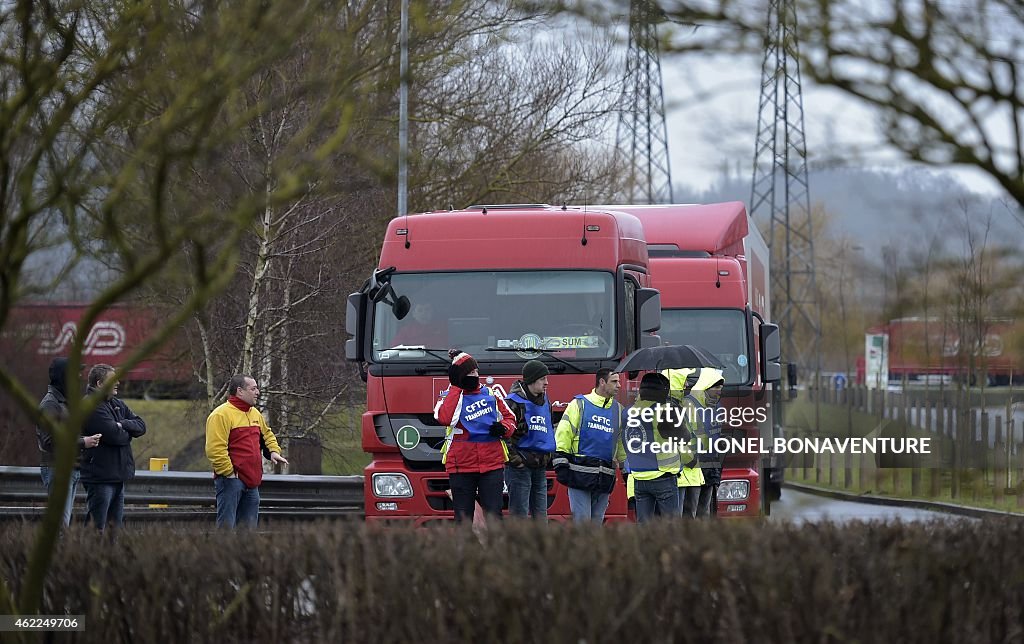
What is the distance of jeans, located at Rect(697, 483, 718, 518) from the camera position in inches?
509

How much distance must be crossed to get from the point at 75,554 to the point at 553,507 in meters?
6.74

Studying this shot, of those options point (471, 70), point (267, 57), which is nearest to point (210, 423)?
point (267, 57)

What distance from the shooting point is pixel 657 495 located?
1134 cm

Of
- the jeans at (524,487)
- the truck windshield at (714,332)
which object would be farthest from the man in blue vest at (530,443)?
the truck windshield at (714,332)

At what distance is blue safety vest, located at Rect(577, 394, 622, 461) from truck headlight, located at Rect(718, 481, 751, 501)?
2.46 meters

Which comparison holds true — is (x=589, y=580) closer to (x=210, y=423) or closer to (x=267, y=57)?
(x=267, y=57)

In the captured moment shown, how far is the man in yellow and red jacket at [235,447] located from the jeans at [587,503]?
8.56 feet

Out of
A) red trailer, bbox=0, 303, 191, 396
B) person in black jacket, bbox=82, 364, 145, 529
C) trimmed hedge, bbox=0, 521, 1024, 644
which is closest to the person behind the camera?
trimmed hedge, bbox=0, 521, 1024, 644

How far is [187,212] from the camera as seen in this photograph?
6262 millimetres

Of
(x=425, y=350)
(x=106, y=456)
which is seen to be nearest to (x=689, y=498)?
(x=425, y=350)

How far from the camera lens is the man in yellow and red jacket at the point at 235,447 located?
12719 millimetres

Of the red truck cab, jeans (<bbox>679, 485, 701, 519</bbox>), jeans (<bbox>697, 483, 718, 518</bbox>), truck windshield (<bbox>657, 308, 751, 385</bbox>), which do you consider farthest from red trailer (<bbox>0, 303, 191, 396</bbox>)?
jeans (<bbox>679, 485, 701, 519</bbox>)

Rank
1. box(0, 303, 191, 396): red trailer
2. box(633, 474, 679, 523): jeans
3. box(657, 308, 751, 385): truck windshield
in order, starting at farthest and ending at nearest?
box(0, 303, 191, 396): red trailer → box(657, 308, 751, 385): truck windshield → box(633, 474, 679, 523): jeans

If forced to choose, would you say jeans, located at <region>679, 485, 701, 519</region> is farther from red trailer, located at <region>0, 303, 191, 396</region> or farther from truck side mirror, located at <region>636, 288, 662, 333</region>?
red trailer, located at <region>0, 303, 191, 396</region>
